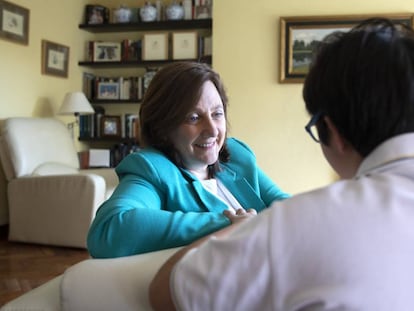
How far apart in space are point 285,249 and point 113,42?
16.8ft

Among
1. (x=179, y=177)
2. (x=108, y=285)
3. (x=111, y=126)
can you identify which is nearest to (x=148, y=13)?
(x=111, y=126)

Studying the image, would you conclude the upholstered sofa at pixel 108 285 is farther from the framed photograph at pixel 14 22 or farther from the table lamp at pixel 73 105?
the table lamp at pixel 73 105

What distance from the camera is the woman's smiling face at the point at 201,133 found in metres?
1.27

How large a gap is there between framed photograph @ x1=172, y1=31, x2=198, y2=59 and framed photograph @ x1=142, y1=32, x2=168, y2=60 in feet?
0.39

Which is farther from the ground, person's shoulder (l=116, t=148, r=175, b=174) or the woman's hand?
person's shoulder (l=116, t=148, r=175, b=174)

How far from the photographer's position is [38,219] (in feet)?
12.1

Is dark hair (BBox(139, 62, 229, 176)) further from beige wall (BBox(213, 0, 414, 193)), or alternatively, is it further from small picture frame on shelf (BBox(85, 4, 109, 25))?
small picture frame on shelf (BBox(85, 4, 109, 25))

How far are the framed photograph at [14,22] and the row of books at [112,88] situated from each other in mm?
1051

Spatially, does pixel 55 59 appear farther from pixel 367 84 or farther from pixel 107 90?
pixel 367 84

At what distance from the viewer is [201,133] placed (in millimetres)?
1286

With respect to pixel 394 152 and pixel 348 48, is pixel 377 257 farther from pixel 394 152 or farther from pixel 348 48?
pixel 348 48

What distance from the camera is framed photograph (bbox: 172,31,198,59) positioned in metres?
4.91

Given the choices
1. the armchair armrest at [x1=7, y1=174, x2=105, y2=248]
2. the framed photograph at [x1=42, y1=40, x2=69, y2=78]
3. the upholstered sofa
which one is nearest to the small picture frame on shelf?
the framed photograph at [x1=42, y1=40, x2=69, y2=78]

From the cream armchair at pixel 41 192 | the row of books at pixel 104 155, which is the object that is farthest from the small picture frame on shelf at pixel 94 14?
the cream armchair at pixel 41 192
